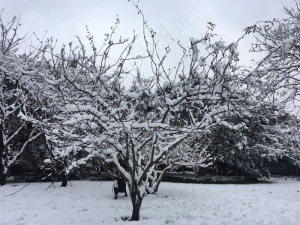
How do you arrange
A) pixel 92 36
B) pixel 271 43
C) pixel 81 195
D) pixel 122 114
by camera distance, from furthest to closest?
pixel 81 195 < pixel 271 43 < pixel 122 114 < pixel 92 36

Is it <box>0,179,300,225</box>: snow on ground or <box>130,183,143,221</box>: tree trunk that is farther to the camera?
<box>0,179,300,225</box>: snow on ground

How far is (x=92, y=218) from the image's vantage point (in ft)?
27.9

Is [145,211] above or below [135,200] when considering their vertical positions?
below

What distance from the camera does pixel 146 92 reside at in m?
6.39

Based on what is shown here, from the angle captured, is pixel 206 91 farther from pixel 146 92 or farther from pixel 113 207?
pixel 113 207

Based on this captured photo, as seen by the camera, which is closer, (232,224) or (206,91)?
Result: (206,91)

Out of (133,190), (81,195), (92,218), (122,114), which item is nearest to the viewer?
(122,114)

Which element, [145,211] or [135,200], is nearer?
[135,200]

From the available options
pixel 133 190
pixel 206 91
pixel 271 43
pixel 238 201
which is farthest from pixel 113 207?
pixel 271 43

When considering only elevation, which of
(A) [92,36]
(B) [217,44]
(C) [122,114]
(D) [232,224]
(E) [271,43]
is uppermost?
(E) [271,43]

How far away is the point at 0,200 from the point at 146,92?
9118mm

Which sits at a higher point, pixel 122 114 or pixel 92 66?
pixel 92 66

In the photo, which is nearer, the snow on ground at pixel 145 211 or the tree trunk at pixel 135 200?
the tree trunk at pixel 135 200

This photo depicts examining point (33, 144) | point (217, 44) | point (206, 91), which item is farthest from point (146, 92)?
point (33, 144)
